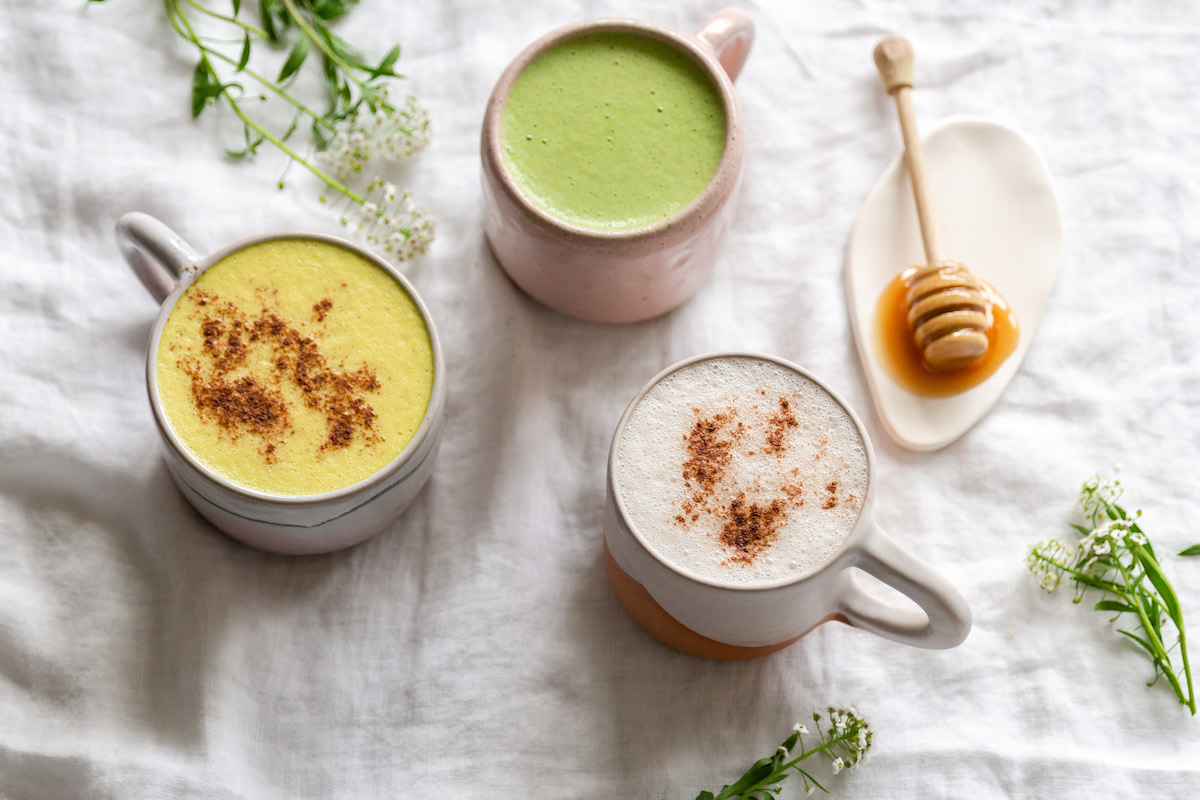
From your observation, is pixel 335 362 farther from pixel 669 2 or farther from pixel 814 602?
pixel 669 2

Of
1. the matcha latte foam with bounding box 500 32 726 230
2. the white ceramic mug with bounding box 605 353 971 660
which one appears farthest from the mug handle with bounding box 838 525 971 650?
the matcha latte foam with bounding box 500 32 726 230

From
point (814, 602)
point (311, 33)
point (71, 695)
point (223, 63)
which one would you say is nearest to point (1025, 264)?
point (814, 602)

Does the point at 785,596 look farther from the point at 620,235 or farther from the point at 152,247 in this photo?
the point at 152,247

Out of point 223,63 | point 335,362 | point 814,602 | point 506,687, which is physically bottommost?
point 506,687

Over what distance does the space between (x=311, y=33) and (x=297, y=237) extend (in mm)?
315

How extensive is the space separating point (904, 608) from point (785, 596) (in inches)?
6.2

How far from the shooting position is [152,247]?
1.15m

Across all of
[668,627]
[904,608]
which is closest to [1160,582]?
[904,608]

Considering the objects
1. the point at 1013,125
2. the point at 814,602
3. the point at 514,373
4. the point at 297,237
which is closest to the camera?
the point at 814,602

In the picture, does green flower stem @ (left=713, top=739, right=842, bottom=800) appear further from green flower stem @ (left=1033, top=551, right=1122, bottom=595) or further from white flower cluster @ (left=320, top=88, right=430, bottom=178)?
white flower cluster @ (left=320, top=88, right=430, bottom=178)

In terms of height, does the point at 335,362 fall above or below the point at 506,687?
above

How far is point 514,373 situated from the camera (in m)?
1.30

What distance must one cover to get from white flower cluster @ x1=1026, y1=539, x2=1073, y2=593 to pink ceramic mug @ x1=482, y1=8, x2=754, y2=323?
0.48 meters

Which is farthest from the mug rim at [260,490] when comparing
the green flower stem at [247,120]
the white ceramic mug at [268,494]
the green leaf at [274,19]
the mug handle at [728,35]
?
the mug handle at [728,35]
